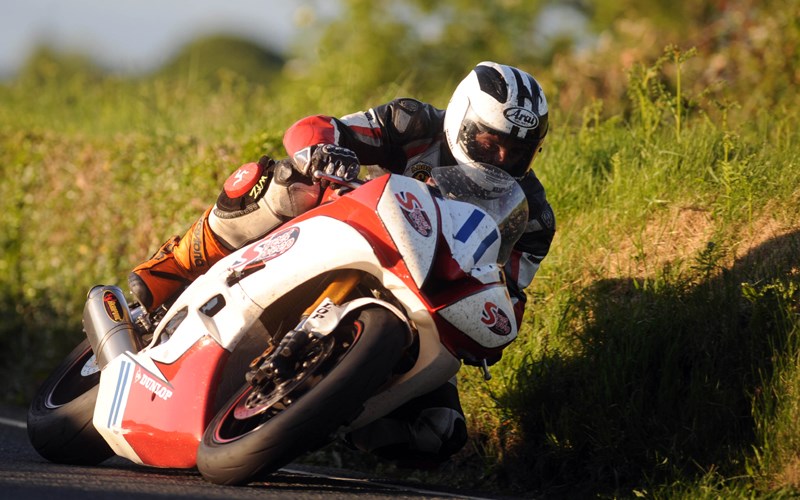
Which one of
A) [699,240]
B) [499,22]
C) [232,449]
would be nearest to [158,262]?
[232,449]

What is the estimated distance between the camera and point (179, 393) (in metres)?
4.52

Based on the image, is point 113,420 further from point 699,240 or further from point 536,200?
point 699,240

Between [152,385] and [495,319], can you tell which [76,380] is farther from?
[495,319]

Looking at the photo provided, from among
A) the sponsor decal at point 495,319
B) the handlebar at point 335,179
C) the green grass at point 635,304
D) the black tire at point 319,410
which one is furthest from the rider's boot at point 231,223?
the green grass at point 635,304

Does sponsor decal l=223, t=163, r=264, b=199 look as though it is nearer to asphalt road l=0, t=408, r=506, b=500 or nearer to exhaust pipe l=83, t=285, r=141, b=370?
exhaust pipe l=83, t=285, r=141, b=370

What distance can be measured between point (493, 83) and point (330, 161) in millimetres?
A: 843

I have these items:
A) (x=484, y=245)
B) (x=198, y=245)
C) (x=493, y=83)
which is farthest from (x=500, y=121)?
(x=198, y=245)

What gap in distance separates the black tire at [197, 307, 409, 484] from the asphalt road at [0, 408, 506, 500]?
128 millimetres

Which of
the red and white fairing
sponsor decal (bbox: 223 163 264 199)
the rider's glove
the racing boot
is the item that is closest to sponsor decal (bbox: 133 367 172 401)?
the red and white fairing

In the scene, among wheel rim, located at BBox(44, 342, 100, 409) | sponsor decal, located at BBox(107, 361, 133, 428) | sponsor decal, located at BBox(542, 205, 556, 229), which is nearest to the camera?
sponsor decal, located at BBox(107, 361, 133, 428)

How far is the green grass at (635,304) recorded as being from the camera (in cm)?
506

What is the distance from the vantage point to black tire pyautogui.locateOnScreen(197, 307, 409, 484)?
13.1 ft

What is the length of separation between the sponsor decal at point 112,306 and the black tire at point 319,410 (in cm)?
121

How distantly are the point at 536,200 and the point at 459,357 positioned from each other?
4.55 feet
